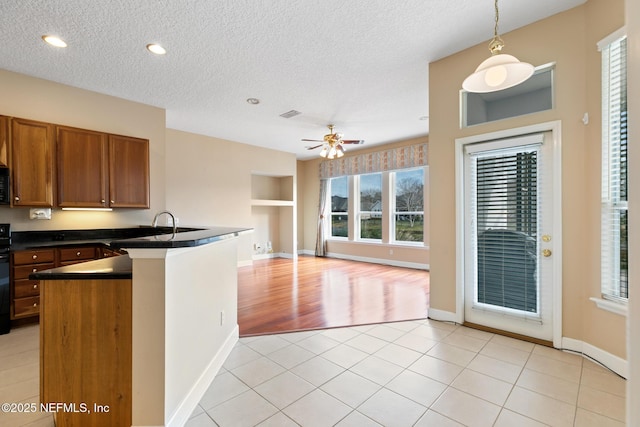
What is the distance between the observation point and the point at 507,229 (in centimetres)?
293

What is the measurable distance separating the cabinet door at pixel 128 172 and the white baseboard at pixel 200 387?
2.65 meters

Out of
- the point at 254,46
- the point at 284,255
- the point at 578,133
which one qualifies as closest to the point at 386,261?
the point at 284,255

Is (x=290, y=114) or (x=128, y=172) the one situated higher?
(x=290, y=114)

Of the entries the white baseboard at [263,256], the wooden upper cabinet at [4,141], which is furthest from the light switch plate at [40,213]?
the white baseboard at [263,256]

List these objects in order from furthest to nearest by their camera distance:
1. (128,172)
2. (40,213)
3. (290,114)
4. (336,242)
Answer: (336,242) < (290,114) < (128,172) < (40,213)

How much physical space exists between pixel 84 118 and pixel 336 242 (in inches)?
237

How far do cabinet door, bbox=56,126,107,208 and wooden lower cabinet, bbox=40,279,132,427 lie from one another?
2666 mm

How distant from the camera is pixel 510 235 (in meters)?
2.91

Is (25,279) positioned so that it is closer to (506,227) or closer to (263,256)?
(263,256)

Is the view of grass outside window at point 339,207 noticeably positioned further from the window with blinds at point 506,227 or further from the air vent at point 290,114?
the window with blinds at point 506,227

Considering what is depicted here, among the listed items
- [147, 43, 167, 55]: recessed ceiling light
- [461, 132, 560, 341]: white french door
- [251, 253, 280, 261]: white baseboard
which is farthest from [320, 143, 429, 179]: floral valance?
[147, 43, 167, 55]: recessed ceiling light

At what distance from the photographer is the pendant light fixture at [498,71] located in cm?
169

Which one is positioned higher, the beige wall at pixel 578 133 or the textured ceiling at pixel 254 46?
the textured ceiling at pixel 254 46

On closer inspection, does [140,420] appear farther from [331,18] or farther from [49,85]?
[49,85]
